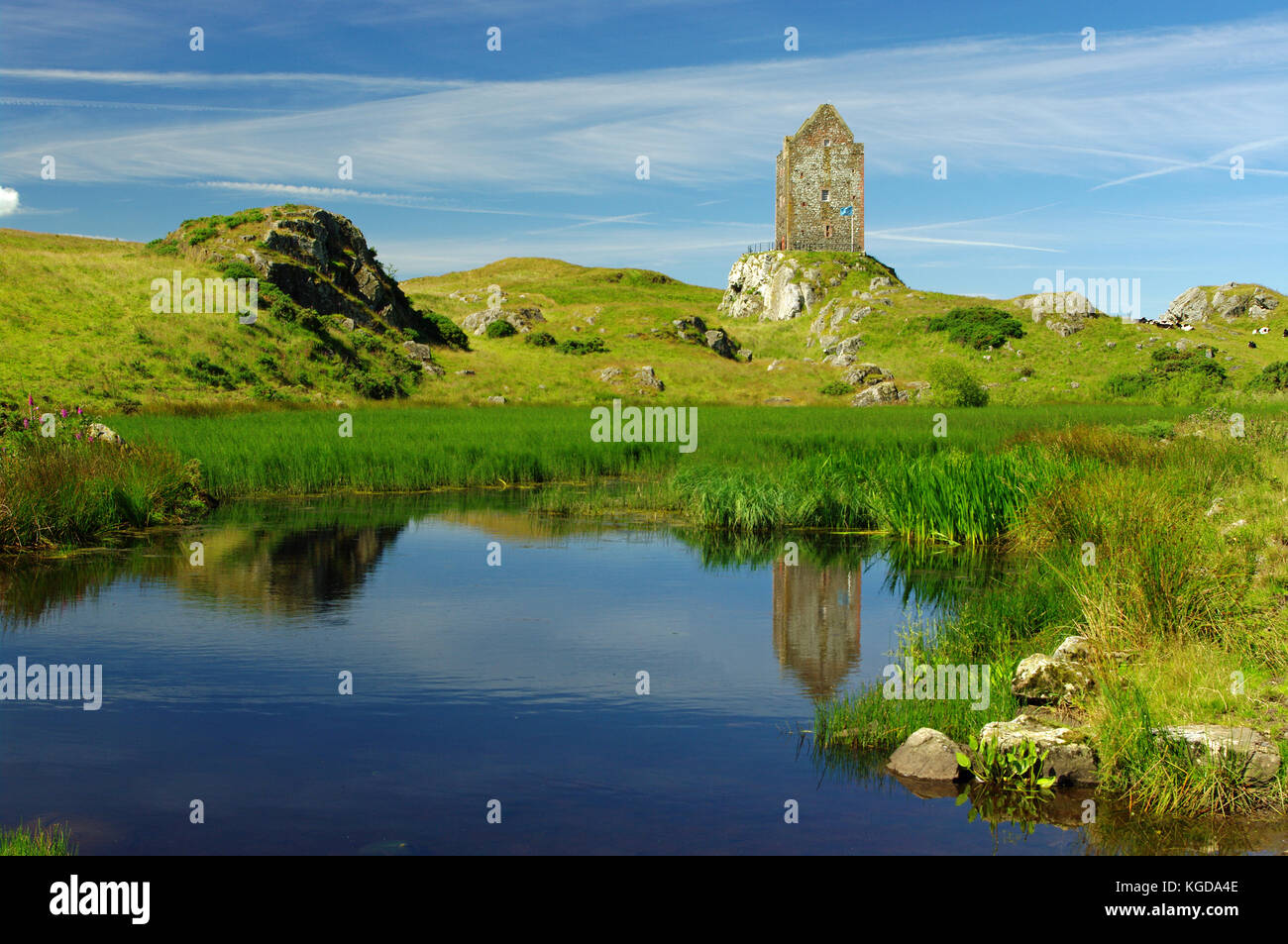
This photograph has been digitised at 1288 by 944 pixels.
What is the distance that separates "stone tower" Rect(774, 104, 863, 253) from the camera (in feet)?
368

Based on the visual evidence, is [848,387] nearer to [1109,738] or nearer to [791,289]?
[791,289]

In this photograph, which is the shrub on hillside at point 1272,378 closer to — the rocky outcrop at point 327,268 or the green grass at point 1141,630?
the green grass at point 1141,630

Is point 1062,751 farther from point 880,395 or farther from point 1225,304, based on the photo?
point 1225,304

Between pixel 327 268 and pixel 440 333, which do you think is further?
pixel 440 333

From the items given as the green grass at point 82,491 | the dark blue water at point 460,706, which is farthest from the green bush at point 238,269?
the dark blue water at point 460,706

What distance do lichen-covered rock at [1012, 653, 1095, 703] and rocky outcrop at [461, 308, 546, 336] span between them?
3305 inches

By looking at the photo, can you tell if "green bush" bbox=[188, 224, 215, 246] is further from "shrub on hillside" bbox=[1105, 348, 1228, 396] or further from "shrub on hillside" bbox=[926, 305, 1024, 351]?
"shrub on hillside" bbox=[1105, 348, 1228, 396]

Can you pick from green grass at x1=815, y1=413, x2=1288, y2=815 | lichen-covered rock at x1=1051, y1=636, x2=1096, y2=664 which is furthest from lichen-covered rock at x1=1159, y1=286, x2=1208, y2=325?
lichen-covered rock at x1=1051, y1=636, x2=1096, y2=664

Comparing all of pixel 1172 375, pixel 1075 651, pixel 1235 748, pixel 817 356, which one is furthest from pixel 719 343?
pixel 1235 748

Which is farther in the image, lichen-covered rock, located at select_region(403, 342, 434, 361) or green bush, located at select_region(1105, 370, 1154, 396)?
lichen-covered rock, located at select_region(403, 342, 434, 361)

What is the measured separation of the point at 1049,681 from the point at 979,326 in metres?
80.2

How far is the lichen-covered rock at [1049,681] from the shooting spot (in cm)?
1008

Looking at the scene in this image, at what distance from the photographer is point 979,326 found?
85750 mm
